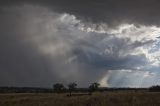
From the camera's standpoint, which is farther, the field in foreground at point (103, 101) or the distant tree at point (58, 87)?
the distant tree at point (58, 87)

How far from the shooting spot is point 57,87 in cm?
17625

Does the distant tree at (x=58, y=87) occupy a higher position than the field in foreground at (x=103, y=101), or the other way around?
the distant tree at (x=58, y=87)

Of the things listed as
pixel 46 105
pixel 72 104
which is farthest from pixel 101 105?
pixel 46 105

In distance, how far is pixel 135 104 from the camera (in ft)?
116

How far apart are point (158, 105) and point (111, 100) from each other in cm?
859

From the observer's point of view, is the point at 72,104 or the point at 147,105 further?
the point at 72,104

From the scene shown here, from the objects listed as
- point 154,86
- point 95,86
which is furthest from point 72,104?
point 95,86

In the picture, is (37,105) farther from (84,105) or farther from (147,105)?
(147,105)

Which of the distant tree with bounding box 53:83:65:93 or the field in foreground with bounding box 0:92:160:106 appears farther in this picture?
the distant tree with bounding box 53:83:65:93

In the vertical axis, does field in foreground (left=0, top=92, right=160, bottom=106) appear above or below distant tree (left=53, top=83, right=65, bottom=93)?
below

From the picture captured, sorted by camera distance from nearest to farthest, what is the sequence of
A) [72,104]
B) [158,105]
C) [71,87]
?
[158,105] → [72,104] → [71,87]

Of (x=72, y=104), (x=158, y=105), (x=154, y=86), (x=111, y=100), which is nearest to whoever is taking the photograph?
(x=158, y=105)

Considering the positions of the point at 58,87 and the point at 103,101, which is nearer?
the point at 103,101

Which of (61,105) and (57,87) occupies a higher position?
(57,87)
